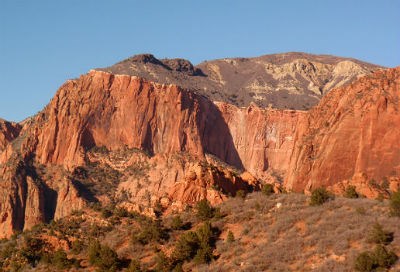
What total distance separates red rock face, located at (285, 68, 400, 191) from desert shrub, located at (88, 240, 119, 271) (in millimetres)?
52170

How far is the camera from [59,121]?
506 ft

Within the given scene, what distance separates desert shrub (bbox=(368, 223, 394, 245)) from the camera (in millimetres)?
41344

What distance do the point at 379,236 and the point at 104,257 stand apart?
55.0 ft

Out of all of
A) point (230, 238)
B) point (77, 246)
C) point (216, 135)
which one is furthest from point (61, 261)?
point (216, 135)

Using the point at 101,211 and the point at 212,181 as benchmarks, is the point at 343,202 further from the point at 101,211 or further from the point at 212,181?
the point at 101,211

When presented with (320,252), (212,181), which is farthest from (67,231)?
(320,252)

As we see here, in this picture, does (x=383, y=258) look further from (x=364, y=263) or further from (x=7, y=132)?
(x=7, y=132)

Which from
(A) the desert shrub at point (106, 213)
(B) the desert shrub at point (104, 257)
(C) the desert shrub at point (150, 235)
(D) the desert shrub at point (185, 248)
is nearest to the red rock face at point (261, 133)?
(A) the desert shrub at point (106, 213)

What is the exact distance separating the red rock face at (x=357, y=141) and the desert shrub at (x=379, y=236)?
51848mm

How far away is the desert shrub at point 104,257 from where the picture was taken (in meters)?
47.1

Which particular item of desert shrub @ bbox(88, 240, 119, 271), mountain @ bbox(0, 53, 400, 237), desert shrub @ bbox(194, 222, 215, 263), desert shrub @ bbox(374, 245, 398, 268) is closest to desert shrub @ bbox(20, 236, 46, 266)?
desert shrub @ bbox(88, 240, 119, 271)

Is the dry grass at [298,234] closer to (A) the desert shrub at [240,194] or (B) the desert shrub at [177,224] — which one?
(A) the desert shrub at [240,194]

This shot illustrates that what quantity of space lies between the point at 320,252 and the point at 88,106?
11729 cm

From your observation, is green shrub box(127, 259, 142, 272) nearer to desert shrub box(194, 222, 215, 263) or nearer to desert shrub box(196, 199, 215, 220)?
desert shrub box(194, 222, 215, 263)
